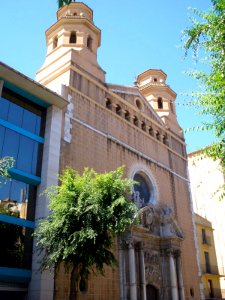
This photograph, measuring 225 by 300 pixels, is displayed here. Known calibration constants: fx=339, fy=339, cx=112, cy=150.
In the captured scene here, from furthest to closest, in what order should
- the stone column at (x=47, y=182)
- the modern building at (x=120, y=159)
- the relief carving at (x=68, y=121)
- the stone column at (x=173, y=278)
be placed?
the stone column at (x=173, y=278)
the relief carving at (x=68, y=121)
the modern building at (x=120, y=159)
the stone column at (x=47, y=182)

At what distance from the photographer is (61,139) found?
1764 cm

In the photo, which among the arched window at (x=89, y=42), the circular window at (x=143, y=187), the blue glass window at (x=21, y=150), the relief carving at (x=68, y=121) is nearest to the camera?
the blue glass window at (x=21, y=150)

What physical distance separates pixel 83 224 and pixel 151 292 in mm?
9291

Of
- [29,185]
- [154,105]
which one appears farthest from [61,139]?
[154,105]

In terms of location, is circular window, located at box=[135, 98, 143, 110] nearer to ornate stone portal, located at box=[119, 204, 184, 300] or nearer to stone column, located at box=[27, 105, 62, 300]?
ornate stone portal, located at box=[119, 204, 184, 300]

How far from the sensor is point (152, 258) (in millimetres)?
20125

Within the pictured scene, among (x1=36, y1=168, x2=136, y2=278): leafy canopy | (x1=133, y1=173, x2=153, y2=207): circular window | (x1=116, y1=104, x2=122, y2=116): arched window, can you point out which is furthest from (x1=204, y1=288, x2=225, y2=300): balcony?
(x1=36, y1=168, x2=136, y2=278): leafy canopy

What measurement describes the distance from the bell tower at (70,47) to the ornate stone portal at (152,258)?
9559 mm

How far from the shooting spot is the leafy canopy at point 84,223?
12414 mm

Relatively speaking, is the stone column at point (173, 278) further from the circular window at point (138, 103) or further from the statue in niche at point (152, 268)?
the circular window at point (138, 103)

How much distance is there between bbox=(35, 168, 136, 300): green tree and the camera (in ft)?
40.7

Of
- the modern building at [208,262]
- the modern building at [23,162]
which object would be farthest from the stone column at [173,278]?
the modern building at [23,162]

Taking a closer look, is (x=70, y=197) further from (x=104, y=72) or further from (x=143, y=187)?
(x=104, y=72)

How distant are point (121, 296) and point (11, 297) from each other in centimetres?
576
